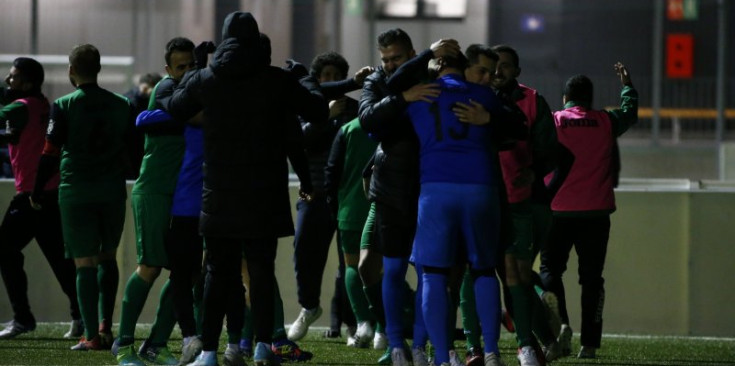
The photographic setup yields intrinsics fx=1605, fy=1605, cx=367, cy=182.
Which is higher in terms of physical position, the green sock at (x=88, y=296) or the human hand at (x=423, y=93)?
the human hand at (x=423, y=93)

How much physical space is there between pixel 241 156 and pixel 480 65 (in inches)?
47.1

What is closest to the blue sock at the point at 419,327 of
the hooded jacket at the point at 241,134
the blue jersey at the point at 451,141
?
the blue jersey at the point at 451,141

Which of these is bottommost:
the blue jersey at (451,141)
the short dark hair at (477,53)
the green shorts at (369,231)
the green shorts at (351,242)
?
the green shorts at (351,242)

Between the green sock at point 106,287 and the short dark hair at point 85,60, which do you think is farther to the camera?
the green sock at point 106,287

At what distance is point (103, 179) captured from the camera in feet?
28.3

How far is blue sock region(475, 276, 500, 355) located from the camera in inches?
275

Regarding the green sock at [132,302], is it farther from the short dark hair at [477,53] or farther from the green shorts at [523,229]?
the short dark hair at [477,53]

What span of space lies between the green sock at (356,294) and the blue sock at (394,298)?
166cm

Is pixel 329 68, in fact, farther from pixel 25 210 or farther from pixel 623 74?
pixel 25 210

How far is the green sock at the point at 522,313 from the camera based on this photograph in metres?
7.54

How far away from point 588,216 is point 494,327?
1.95m

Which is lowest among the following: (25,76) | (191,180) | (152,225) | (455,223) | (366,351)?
(366,351)

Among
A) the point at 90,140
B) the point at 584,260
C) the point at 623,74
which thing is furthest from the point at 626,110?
the point at 90,140

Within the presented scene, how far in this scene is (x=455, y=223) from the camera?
273 inches
